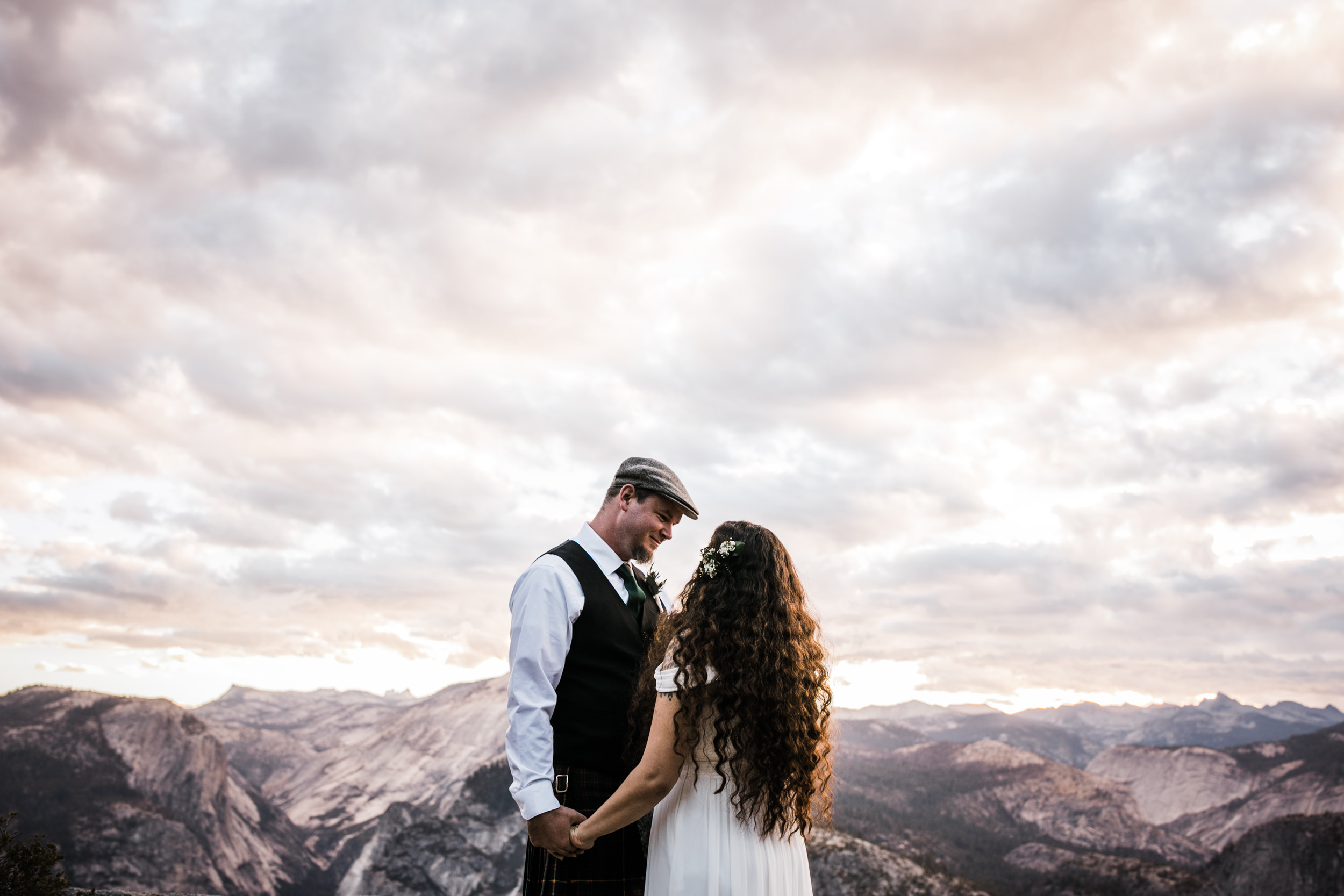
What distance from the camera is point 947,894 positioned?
4725 cm

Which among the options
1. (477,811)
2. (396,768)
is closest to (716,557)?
(477,811)

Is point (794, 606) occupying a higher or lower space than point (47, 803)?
higher

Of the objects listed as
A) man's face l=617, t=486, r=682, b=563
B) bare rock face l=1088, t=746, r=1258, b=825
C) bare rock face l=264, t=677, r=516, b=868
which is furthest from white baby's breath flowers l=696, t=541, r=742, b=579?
bare rock face l=1088, t=746, r=1258, b=825

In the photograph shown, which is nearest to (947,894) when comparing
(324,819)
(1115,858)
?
(1115,858)

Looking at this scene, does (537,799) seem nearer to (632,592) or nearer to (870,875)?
(632,592)

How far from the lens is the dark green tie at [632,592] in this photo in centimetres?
520

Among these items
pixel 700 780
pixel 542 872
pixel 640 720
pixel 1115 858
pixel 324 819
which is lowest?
pixel 324 819

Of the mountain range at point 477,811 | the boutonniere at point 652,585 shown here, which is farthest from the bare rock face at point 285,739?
the boutonniere at point 652,585

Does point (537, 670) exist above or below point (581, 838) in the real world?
above

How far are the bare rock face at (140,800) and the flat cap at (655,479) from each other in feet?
314

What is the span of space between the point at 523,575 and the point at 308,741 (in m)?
198

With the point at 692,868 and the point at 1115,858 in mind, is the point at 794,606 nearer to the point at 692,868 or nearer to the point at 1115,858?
the point at 692,868

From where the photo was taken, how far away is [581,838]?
429 cm

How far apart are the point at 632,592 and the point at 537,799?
4.80 feet
